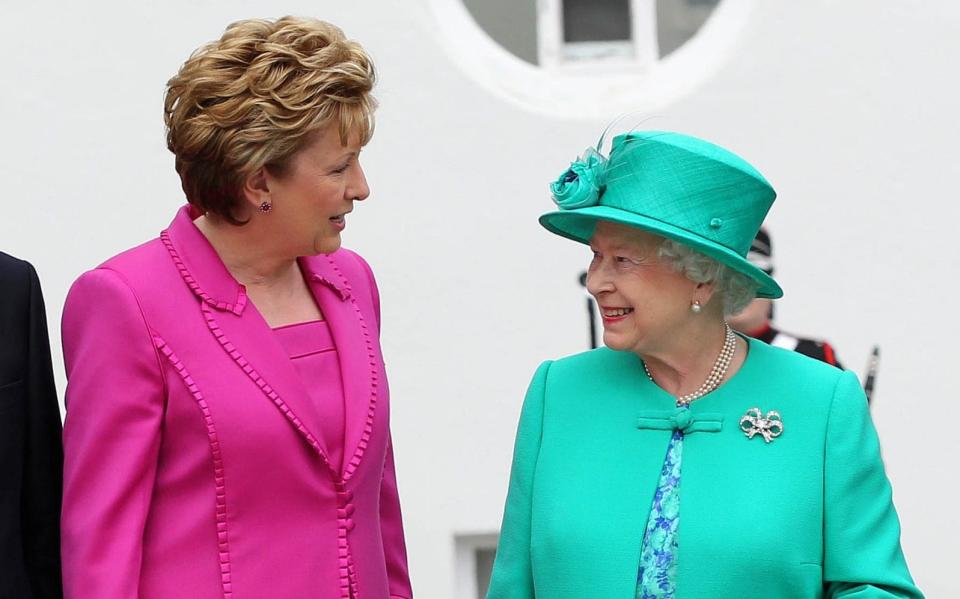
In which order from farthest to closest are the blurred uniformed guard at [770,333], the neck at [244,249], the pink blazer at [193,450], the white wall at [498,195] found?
the white wall at [498,195] < the blurred uniformed guard at [770,333] < the neck at [244,249] < the pink blazer at [193,450]

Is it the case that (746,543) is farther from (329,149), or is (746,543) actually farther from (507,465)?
(507,465)

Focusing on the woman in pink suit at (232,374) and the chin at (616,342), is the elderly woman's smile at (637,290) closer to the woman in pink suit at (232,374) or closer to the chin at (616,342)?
the chin at (616,342)

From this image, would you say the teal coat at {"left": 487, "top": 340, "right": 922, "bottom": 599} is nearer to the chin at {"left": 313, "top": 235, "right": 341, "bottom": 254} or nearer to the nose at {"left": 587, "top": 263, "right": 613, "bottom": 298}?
the nose at {"left": 587, "top": 263, "right": 613, "bottom": 298}

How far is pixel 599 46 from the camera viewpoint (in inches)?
205

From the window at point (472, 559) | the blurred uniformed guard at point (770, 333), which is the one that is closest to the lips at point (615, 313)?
the blurred uniformed guard at point (770, 333)

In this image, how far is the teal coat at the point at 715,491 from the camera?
278cm

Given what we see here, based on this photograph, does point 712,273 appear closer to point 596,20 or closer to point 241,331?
point 241,331

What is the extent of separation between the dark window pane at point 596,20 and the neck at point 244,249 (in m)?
2.49

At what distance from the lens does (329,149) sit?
285 cm

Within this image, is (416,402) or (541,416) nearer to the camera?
(541,416)

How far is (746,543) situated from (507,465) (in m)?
2.26

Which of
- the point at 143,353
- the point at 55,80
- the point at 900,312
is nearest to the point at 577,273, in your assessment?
the point at 900,312

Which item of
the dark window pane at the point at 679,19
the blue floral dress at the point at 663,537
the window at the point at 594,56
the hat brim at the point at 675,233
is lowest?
the blue floral dress at the point at 663,537

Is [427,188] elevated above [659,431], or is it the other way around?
[427,188]
